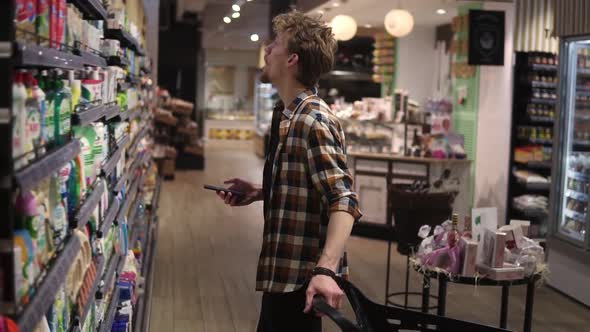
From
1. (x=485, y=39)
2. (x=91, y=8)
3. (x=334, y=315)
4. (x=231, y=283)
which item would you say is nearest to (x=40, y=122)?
(x=334, y=315)

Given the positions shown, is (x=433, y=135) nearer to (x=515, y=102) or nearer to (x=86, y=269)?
(x=515, y=102)

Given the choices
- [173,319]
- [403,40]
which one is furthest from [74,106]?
[403,40]

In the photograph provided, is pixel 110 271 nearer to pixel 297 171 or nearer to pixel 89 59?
pixel 89 59

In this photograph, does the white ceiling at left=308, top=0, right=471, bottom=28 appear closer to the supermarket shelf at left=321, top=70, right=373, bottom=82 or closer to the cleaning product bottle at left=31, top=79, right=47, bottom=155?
the supermarket shelf at left=321, top=70, right=373, bottom=82

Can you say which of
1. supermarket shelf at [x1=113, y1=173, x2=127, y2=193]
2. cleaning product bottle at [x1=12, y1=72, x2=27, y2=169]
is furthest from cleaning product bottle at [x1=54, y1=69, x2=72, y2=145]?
supermarket shelf at [x1=113, y1=173, x2=127, y2=193]

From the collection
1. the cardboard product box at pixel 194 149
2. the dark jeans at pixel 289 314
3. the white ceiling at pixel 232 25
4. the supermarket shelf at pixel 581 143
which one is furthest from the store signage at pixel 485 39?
the white ceiling at pixel 232 25

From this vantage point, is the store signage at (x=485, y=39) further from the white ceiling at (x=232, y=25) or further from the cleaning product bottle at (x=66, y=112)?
the white ceiling at (x=232, y=25)

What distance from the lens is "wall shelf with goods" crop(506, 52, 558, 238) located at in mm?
8172

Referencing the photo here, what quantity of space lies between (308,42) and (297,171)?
1.34 feet

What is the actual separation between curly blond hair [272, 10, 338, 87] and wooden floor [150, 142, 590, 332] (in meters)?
2.55

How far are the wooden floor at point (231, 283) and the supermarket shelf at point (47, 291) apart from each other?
3064mm

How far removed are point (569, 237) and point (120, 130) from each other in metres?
3.87

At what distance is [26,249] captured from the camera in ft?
4.95

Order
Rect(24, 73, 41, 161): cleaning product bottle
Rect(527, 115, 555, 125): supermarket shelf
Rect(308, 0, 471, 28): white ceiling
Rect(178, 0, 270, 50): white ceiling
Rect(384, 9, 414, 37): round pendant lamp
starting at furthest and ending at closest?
Rect(178, 0, 270, 50): white ceiling
Rect(308, 0, 471, 28): white ceiling
Rect(384, 9, 414, 37): round pendant lamp
Rect(527, 115, 555, 125): supermarket shelf
Rect(24, 73, 41, 161): cleaning product bottle
